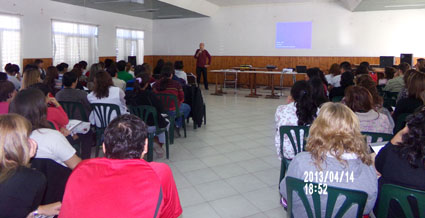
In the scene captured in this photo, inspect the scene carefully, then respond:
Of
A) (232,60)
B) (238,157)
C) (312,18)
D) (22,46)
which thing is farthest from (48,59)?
(312,18)

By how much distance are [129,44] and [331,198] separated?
1272cm

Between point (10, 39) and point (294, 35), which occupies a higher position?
point (294, 35)

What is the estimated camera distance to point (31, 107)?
2.20 meters

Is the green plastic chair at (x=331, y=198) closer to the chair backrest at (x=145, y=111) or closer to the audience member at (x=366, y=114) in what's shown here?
the audience member at (x=366, y=114)

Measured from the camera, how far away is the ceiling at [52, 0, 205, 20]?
1018 cm

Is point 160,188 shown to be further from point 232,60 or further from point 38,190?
point 232,60

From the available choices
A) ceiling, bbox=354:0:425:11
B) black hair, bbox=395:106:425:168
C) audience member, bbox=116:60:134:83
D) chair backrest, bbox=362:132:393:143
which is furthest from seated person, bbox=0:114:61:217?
ceiling, bbox=354:0:425:11

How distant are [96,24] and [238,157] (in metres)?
8.97

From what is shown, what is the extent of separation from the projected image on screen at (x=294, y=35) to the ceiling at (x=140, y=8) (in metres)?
3.17

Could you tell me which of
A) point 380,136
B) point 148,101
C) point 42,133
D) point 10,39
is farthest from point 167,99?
point 10,39

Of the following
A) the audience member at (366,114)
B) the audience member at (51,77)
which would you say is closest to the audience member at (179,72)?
the audience member at (51,77)

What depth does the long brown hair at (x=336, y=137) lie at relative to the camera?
1771 millimetres

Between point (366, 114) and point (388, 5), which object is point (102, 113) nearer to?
point (366, 114)

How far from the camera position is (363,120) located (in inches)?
116
